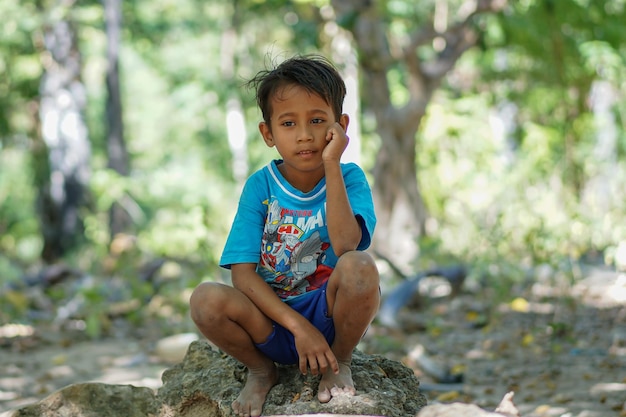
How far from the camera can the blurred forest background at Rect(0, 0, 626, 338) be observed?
25.8 feet

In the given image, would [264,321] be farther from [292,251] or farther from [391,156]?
[391,156]

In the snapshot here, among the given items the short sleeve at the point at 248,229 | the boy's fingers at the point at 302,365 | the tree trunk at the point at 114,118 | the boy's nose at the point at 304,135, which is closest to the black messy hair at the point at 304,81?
the boy's nose at the point at 304,135

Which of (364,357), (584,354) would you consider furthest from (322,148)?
(584,354)

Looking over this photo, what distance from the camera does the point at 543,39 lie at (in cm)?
999

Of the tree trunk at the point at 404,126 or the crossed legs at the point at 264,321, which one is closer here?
the crossed legs at the point at 264,321

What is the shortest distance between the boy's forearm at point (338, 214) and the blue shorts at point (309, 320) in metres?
0.18

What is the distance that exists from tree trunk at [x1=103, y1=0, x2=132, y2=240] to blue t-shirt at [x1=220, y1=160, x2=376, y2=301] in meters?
9.40

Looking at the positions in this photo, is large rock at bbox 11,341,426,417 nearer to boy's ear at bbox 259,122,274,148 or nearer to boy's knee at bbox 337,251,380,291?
boy's knee at bbox 337,251,380,291

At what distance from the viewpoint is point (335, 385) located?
103 inches

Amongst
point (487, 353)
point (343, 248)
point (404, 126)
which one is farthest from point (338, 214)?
point (404, 126)

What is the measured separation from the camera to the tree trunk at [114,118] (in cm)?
1198

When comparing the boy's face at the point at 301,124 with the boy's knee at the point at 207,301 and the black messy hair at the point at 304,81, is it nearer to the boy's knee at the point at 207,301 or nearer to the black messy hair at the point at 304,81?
the black messy hair at the point at 304,81

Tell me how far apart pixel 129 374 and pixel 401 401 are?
3256 mm

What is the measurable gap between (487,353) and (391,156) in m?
5.84
